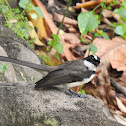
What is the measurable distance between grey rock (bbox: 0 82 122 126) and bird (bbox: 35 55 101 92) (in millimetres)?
175

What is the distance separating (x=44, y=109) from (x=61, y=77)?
30.6 inches

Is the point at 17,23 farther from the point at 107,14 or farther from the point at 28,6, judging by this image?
the point at 107,14

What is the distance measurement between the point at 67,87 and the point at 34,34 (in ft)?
9.77

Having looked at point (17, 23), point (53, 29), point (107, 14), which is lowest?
point (107, 14)

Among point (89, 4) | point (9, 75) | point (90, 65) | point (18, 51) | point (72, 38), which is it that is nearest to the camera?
point (90, 65)

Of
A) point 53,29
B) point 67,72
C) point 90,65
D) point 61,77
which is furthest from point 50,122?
point 53,29

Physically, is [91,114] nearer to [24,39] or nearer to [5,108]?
[5,108]

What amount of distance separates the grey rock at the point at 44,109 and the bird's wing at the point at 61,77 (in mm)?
149

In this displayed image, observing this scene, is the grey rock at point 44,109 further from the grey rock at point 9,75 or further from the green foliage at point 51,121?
the grey rock at point 9,75

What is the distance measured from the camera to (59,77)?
182 inches

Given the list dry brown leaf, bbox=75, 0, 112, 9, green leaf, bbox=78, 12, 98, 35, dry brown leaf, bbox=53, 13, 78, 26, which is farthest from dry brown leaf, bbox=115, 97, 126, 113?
dry brown leaf, bbox=75, 0, 112, 9

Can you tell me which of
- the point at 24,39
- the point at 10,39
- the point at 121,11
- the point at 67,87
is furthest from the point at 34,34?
the point at 67,87

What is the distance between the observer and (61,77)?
4.64m

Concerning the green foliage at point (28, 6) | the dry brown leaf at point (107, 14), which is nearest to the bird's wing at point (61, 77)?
the green foliage at point (28, 6)
